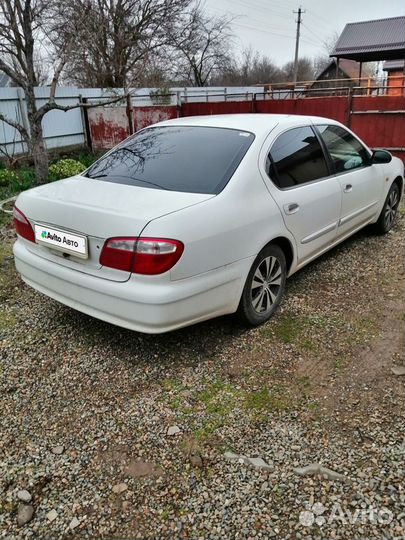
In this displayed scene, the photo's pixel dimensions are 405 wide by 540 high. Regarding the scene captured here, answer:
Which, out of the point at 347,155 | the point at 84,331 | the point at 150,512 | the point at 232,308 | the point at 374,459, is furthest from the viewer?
the point at 347,155

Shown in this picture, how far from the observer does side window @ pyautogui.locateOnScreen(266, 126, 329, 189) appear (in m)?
3.16

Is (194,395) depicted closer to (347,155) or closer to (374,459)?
(374,459)

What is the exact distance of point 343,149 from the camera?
4.12 meters

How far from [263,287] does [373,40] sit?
88.3ft

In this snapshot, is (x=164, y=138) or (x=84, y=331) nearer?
(x=84, y=331)

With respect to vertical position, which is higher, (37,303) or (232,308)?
(232,308)

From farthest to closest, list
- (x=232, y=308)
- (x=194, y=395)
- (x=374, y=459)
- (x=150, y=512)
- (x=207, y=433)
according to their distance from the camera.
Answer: (x=232, y=308)
(x=194, y=395)
(x=207, y=433)
(x=374, y=459)
(x=150, y=512)

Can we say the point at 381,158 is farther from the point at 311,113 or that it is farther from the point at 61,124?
the point at 61,124

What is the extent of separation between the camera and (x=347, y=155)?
13.6 ft

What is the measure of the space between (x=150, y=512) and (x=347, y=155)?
11.5 feet

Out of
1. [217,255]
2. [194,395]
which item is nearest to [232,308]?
[217,255]

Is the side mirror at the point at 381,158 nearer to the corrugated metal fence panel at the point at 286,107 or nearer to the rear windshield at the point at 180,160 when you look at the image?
the rear windshield at the point at 180,160

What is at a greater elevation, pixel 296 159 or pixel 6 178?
pixel 296 159

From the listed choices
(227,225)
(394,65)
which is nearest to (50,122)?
(227,225)
